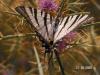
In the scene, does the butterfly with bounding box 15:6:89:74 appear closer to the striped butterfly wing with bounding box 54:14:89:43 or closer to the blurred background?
the striped butterfly wing with bounding box 54:14:89:43

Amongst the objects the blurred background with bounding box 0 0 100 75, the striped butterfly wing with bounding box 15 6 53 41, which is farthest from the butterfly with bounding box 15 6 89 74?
the blurred background with bounding box 0 0 100 75

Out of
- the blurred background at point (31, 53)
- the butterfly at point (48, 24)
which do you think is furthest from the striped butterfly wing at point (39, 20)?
the blurred background at point (31, 53)

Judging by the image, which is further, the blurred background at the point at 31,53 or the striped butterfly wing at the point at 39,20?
the blurred background at the point at 31,53

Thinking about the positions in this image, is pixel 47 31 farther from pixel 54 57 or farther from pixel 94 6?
pixel 94 6

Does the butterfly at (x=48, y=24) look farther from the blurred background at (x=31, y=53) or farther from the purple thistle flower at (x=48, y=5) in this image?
the blurred background at (x=31, y=53)

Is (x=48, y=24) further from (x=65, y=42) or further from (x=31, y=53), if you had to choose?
(x=31, y=53)

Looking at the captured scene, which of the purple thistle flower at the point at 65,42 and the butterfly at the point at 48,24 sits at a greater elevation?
the butterfly at the point at 48,24
